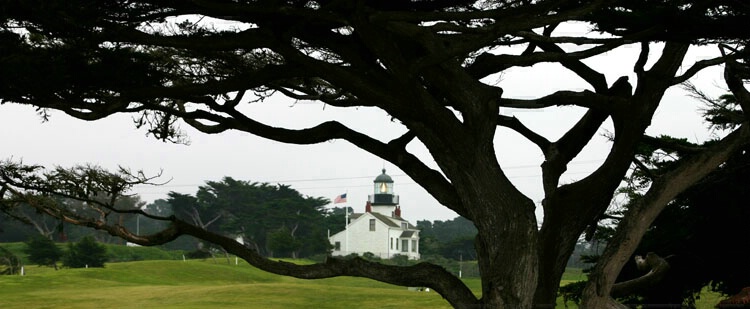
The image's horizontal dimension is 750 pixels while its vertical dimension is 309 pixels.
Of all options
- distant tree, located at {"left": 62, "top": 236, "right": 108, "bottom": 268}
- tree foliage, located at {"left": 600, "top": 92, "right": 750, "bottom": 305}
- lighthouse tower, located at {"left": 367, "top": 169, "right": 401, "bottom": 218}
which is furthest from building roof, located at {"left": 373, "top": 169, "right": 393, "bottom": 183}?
tree foliage, located at {"left": 600, "top": 92, "right": 750, "bottom": 305}

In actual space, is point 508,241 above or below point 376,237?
below

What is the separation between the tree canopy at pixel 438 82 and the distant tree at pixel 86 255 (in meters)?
54.1

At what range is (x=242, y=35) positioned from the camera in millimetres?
12562

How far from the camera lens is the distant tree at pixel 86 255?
219ft

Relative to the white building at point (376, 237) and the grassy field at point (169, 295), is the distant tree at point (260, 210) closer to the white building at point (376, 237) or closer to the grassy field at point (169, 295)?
the white building at point (376, 237)

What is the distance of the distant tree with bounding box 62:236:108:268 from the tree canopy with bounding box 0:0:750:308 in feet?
178

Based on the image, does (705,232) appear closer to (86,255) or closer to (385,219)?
(86,255)

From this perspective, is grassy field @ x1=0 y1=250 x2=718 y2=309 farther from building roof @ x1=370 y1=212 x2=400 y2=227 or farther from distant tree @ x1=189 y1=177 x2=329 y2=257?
building roof @ x1=370 y1=212 x2=400 y2=227

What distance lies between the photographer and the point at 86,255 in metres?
66.8

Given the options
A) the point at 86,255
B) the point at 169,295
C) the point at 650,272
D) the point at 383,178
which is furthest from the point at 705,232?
the point at 383,178

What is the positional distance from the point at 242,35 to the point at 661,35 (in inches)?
202

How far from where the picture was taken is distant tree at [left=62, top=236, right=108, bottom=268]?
66.7 meters

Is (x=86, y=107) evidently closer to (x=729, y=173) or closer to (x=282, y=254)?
(x=729, y=173)

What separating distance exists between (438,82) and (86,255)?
58.2 meters
